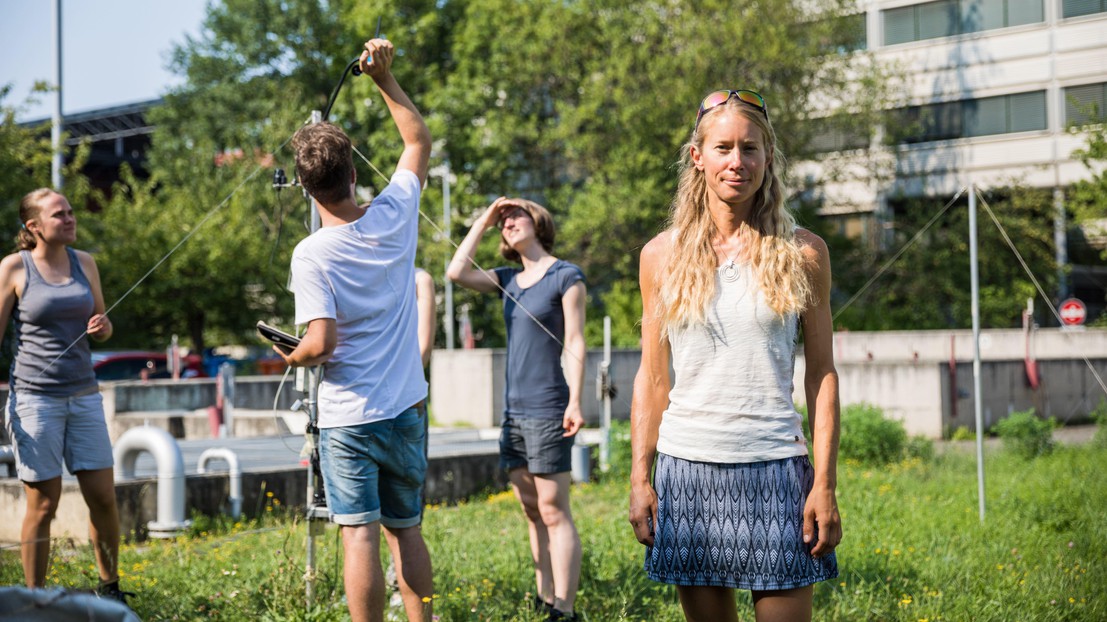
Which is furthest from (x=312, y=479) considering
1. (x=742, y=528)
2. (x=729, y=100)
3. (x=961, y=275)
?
(x=961, y=275)

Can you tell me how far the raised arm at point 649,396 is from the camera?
298 cm

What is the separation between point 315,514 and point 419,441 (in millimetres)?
889

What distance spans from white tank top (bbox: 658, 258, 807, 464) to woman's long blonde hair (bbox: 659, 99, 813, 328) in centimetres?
3

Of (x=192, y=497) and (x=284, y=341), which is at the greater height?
(x=284, y=341)

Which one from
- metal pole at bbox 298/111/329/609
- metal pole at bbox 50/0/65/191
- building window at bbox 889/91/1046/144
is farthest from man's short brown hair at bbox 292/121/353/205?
building window at bbox 889/91/1046/144

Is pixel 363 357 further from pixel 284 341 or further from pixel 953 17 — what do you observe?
pixel 953 17

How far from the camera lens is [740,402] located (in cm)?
281

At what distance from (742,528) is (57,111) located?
23.7 meters

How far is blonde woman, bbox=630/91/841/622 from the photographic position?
280 cm

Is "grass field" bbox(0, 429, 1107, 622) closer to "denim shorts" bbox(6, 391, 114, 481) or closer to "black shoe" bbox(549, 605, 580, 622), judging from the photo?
"black shoe" bbox(549, 605, 580, 622)

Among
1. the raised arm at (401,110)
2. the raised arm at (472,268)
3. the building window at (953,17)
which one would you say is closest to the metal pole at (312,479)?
the raised arm at (401,110)

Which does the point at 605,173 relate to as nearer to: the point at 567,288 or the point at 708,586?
the point at 567,288

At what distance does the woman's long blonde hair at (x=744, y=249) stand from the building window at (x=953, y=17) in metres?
36.4

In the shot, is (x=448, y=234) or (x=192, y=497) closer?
(x=192, y=497)
